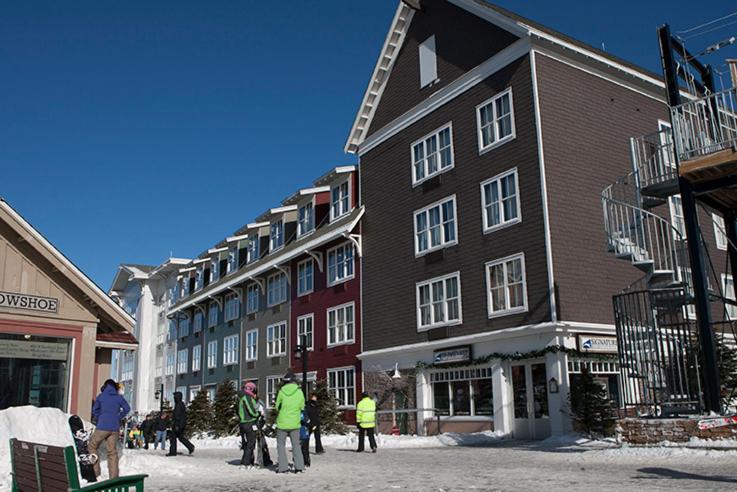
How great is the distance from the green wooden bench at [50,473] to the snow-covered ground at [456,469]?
10.6 feet

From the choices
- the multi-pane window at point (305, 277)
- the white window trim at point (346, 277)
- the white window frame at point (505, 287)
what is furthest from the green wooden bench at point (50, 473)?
the multi-pane window at point (305, 277)

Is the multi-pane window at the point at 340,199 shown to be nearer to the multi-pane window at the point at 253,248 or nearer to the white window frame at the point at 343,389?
the white window frame at the point at 343,389

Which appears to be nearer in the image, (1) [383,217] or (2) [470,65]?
(2) [470,65]

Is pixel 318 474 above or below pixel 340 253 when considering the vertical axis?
below

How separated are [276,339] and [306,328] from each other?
3572 millimetres

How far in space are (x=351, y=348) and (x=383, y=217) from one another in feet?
20.7

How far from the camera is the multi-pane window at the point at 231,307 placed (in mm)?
47406

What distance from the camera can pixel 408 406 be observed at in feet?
99.2

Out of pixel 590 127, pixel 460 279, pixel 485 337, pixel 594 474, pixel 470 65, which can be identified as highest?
pixel 470 65

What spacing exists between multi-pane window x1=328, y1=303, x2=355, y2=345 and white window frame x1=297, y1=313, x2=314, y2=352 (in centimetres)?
168

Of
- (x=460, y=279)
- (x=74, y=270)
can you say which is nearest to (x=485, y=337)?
(x=460, y=279)

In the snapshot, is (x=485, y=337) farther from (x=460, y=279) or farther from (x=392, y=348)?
(x=392, y=348)

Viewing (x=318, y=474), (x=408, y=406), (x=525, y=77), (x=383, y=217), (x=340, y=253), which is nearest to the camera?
(x=318, y=474)

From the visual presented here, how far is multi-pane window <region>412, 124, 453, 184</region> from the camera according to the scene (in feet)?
97.2
